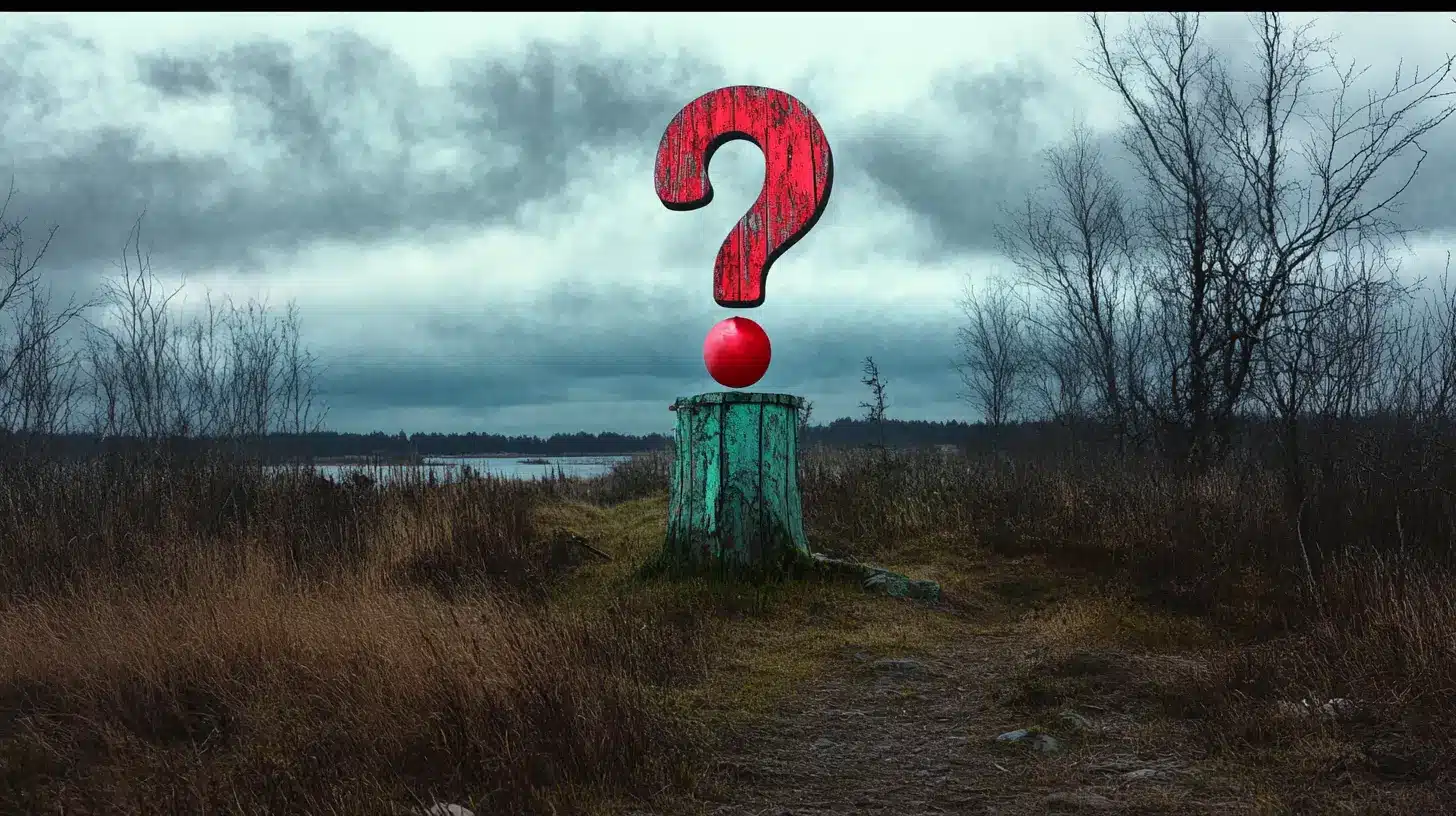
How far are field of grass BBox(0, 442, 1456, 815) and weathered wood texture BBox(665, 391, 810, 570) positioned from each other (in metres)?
0.41

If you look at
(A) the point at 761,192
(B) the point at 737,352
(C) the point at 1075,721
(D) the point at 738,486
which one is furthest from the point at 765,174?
(C) the point at 1075,721

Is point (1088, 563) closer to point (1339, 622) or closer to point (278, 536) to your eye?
point (1339, 622)

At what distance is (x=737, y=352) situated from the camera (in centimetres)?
671

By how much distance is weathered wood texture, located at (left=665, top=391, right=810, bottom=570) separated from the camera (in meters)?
6.77

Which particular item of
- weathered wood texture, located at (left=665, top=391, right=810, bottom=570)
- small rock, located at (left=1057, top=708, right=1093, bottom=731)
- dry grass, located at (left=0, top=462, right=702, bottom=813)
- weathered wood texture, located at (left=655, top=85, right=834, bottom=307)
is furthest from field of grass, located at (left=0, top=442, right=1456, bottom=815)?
weathered wood texture, located at (left=655, top=85, right=834, bottom=307)

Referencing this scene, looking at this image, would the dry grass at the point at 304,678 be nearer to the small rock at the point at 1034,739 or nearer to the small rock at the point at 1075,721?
the small rock at the point at 1034,739

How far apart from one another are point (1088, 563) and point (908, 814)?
190 inches

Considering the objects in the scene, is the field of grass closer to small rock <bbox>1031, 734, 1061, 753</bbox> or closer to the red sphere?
small rock <bbox>1031, 734, 1061, 753</bbox>

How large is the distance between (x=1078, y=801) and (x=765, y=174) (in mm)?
4526

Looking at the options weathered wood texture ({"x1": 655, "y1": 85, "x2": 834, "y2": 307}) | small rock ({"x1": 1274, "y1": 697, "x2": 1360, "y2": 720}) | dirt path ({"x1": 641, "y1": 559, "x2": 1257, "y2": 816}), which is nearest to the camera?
dirt path ({"x1": 641, "y1": 559, "x2": 1257, "y2": 816})

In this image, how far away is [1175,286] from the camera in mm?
12266

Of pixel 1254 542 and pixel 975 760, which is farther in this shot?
pixel 1254 542

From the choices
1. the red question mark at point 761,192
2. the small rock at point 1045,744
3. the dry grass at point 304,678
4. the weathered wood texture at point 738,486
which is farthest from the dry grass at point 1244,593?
the red question mark at point 761,192
